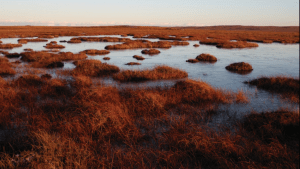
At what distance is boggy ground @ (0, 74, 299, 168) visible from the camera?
15.8ft

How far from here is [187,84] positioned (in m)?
11.2

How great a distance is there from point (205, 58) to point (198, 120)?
18.1 meters

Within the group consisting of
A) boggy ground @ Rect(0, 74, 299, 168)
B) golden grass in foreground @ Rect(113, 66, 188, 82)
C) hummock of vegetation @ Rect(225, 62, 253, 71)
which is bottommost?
boggy ground @ Rect(0, 74, 299, 168)

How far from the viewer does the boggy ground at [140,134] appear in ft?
15.8

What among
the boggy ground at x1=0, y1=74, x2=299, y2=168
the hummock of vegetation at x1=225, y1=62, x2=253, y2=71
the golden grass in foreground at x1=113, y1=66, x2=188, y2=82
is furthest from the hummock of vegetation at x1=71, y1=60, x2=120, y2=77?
the hummock of vegetation at x1=225, y1=62, x2=253, y2=71

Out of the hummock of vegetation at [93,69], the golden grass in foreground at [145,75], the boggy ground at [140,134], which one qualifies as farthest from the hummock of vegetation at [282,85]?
the hummock of vegetation at [93,69]

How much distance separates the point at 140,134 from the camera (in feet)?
21.0

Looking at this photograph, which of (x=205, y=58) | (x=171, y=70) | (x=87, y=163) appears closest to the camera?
(x=87, y=163)

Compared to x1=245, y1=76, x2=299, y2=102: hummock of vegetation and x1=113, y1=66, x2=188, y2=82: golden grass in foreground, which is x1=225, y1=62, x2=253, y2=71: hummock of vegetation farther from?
x1=113, y1=66, x2=188, y2=82: golden grass in foreground

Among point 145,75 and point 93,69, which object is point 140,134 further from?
point 93,69

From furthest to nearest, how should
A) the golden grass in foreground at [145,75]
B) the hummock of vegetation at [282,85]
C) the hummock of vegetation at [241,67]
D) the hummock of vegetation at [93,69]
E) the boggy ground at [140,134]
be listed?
the hummock of vegetation at [241,67] < the hummock of vegetation at [93,69] < the golden grass in foreground at [145,75] < the hummock of vegetation at [282,85] < the boggy ground at [140,134]

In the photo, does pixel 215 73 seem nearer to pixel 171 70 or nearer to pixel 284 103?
pixel 171 70

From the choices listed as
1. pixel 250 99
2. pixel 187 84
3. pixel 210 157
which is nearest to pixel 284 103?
pixel 250 99

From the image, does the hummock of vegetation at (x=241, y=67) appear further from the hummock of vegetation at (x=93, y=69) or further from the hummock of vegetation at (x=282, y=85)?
the hummock of vegetation at (x=93, y=69)
